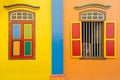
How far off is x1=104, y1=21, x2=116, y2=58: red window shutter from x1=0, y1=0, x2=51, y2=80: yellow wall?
2.10 metres

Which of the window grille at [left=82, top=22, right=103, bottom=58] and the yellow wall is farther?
the window grille at [left=82, top=22, right=103, bottom=58]

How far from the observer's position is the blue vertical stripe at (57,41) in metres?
11.9

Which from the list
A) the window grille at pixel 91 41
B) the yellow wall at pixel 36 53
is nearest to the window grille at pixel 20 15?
the yellow wall at pixel 36 53

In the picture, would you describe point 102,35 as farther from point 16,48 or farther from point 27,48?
point 16,48

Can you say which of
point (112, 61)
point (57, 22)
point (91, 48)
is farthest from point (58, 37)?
point (112, 61)

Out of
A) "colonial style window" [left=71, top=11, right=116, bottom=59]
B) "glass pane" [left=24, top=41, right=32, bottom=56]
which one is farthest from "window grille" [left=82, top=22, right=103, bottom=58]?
"glass pane" [left=24, top=41, right=32, bottom=56]

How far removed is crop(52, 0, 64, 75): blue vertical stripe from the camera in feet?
38.9

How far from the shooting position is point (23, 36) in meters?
12.0

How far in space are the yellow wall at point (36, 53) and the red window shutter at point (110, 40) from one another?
2.10 meters

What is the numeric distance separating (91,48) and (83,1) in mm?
1786

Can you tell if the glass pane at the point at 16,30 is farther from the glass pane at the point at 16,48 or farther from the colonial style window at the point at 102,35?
the colonial style window at the point at 102,35

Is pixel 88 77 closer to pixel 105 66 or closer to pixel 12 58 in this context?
pixel 105 66

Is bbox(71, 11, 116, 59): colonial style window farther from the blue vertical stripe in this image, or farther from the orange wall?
the blue vertical stripe

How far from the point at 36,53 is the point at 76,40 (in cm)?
155
